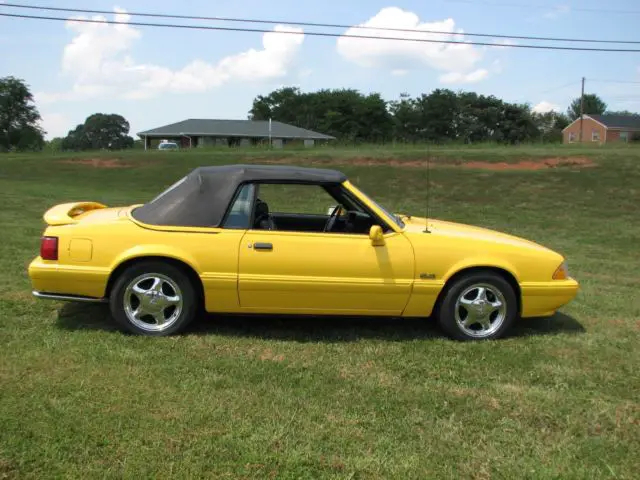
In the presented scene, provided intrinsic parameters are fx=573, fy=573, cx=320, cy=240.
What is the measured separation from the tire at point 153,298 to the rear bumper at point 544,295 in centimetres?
277

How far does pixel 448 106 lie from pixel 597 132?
1941cm

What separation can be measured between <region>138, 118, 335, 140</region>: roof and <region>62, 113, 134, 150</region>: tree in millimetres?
46780

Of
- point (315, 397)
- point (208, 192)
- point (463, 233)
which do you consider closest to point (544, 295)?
point (463, 233)

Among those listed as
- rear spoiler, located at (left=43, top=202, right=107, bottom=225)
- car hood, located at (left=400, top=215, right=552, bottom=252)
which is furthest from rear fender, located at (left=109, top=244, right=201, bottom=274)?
car hood, located at (left=400, top=215, right=552, bottom=252)

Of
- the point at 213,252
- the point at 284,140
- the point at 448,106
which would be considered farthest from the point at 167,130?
the point at 213,252

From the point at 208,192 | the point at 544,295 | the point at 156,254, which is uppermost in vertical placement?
the point at 208,192

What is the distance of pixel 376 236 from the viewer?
460 centimetres

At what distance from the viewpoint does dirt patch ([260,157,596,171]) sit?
2225 centimetres

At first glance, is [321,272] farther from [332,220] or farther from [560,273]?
[560,273]

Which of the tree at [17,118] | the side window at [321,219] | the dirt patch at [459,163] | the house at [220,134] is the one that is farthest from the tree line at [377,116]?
the side window at [321,219]

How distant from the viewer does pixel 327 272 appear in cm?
460

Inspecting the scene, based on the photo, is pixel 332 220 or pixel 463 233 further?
pixel 332 220

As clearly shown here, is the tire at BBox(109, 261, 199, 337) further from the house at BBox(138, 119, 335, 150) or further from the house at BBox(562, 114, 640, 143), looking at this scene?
the house at BBox(562, 114, 640, 143)

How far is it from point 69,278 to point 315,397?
7.48 ft
